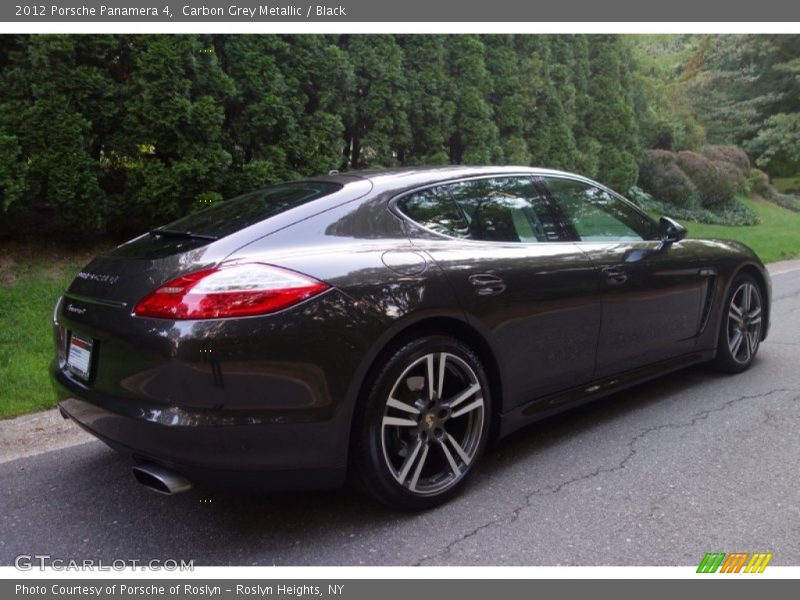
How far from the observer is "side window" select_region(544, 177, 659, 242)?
3.85 metres

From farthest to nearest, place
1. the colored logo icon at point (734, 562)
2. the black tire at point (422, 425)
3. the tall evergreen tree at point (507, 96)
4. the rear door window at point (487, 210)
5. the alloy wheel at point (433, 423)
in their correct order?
the tall evergreen tree at point (507, 96), the rear door window at point (487, 210), the alloy wheel at point (433, 423), the black tire at point (422, 425), the colored logo icon at point (734, 562)

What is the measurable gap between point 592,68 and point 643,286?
13.1 meters

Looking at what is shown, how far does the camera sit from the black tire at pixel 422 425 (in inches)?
107

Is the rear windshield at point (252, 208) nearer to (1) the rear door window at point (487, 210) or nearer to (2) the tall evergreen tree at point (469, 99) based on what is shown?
(1) the rear door window at point (487, 210)

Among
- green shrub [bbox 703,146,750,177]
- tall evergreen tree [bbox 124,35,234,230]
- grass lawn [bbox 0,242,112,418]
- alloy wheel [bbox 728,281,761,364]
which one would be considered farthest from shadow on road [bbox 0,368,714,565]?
green shrub [bbox 703,146,750,177]

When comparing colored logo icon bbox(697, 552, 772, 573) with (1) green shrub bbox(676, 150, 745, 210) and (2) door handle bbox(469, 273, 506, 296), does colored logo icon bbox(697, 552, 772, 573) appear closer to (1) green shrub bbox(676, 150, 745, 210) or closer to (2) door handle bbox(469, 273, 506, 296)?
(2) door handle bbox(469, 273, 506, 296)

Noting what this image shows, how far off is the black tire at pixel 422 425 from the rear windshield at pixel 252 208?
2.70 ft

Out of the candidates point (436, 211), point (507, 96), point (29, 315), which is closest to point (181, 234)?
point (436, 211)

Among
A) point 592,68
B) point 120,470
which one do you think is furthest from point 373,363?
point 592,68

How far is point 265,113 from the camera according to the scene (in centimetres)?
770

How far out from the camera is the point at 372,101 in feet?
30.2

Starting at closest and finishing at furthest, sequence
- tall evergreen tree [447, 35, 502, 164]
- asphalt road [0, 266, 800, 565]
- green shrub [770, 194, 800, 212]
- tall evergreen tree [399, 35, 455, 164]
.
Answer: asphalt road [0, 266, 800, 565], tall evergreen tree [399, 35, 455, 164], tall evergreen tree [447, 35, 502, 164], green shrub [770, 194, 800, 212]

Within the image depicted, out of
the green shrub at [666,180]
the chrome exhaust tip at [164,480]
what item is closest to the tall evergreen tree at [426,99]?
the chrome exhaust tip at [164,480]

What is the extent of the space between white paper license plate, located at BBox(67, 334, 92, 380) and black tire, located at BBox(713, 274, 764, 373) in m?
3.91
